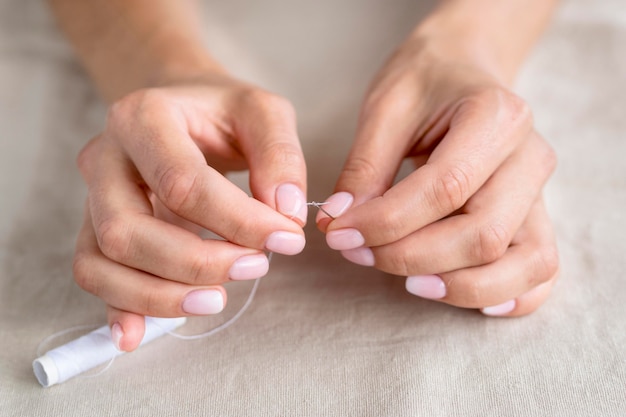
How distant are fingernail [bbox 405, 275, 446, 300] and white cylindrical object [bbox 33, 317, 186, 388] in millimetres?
333

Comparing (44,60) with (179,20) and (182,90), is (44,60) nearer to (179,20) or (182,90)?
(179,20)

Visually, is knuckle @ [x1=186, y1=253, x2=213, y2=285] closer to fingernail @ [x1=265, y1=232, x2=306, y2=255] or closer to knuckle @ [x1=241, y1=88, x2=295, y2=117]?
fingernail @ [x1=265, y1=232, x2=306, y2=255]

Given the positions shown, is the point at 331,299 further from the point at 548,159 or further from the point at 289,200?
the point at 548,159

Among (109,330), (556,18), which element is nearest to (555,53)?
(556,18)

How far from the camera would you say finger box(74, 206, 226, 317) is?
2.86ft

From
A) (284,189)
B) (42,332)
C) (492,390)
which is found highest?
(284,189)

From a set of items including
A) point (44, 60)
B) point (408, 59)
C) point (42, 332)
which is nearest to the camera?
point (42, 332)

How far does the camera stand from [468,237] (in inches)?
35.1

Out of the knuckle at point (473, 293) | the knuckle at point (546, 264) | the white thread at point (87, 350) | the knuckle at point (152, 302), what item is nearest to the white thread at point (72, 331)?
the white thread at point (87, 350)

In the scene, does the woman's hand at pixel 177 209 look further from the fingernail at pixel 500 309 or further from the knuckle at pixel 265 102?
the fingernail at pixel 500 309

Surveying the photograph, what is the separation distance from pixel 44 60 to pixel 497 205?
101 cm

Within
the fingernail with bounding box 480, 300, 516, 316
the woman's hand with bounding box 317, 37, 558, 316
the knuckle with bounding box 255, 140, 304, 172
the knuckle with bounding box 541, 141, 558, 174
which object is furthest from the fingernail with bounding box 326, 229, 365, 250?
the knuckle with bounding box 541, 141, 558, 174

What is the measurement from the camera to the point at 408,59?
1.11m

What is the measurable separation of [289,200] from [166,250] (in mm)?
166
